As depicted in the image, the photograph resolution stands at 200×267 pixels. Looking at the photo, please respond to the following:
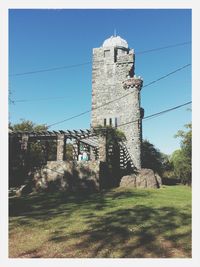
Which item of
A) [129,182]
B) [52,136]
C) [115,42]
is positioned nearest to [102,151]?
[129,182]

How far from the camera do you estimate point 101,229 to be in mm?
8156

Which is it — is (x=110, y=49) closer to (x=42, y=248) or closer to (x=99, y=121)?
(x=99, y=121)

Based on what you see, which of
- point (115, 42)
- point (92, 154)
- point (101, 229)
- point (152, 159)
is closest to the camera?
point (101, 229)

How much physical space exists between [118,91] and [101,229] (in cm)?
2497

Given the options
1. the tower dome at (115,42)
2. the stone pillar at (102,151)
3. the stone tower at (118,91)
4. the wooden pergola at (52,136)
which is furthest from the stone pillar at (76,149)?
the tower dome at (115,42)

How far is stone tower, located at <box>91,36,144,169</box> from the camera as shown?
2878cm

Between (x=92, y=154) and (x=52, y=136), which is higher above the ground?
(x=52, y=136)

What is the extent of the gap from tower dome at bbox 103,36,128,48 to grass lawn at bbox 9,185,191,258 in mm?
25470

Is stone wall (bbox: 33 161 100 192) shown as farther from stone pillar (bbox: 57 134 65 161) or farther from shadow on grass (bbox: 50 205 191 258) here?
shadow on grass (bbox: 50 205 191 258)

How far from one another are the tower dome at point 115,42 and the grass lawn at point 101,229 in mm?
25470

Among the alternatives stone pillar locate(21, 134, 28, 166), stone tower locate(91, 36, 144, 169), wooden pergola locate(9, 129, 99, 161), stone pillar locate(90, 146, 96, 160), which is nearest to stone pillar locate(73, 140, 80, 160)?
stone pillar locate(90, 146, 96, 160)

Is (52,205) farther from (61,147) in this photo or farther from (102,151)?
(61,147)

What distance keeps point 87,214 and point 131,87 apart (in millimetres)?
21371
